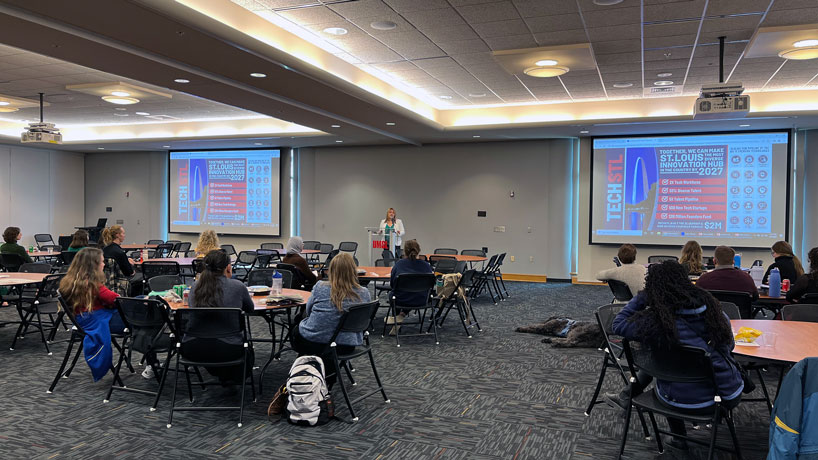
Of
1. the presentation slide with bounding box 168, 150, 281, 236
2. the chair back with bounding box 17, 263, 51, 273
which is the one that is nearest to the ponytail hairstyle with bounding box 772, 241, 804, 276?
the chair back with bounding box 17, 263, 51, 273

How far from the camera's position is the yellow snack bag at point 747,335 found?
10.7 feet

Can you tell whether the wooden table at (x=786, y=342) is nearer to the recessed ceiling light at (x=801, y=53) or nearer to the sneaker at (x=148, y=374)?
the recessed ceiling light at (x=801, y=53)

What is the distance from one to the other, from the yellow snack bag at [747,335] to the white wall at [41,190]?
1656 cm

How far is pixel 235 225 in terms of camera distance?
15.0 metres

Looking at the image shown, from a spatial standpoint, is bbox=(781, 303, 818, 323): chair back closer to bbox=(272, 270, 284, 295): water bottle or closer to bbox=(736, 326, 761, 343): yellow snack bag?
bbox=(736, 326, 761, 343): yellow snack bag

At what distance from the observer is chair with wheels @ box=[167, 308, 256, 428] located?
3.92 meters

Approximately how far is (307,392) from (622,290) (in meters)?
3.39

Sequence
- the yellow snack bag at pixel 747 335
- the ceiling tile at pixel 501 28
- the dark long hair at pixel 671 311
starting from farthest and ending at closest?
1. the ceiling tile at pixel 501 28
2. the yellow snack bag at pixel 747 335
3. the dark long hair at pixel 671 311

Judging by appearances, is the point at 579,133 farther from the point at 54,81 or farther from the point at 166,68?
the point at 54,81

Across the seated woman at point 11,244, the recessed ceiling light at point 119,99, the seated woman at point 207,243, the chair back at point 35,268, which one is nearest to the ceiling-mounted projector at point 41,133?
the recessed ceiling light at point 119,99

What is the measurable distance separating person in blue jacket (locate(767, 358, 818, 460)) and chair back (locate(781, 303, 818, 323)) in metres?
2.28

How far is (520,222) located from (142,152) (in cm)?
1062

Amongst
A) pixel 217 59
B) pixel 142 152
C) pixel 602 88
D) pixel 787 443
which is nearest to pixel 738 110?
pixel 602 88

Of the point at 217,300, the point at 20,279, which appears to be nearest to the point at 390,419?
the point at 217,300
